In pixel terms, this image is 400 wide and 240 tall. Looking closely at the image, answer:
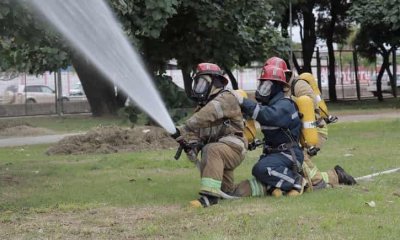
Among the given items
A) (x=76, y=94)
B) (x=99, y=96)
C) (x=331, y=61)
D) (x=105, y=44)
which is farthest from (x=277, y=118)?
(x=76, y=94)

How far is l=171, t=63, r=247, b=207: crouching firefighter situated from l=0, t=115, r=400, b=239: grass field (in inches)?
10.5

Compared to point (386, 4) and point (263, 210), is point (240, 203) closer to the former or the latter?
point (263, 210)

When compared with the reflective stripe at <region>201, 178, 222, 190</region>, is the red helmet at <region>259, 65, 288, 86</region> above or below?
above

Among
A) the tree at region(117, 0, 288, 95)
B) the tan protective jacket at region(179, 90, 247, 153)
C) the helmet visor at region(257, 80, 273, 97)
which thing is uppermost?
the tree at region(117, 0, 288, 95)

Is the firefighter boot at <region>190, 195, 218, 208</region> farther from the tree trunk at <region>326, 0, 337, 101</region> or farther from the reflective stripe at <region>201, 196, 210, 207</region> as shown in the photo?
the tree trunk at <region>326, 0, 337, 101</region>

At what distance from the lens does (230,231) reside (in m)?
5.62

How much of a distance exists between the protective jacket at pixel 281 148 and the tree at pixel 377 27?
13204 mm

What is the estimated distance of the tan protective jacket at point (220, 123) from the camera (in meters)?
6.95

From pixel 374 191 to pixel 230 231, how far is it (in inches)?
94.7

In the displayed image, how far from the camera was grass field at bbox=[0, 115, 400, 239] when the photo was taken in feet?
18.6

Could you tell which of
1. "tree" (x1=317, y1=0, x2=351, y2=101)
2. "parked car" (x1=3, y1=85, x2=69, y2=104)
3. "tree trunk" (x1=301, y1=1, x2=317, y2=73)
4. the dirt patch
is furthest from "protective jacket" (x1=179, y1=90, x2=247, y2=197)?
"tree trunk" (x1=301, y1=1, x2=317, y2=73)

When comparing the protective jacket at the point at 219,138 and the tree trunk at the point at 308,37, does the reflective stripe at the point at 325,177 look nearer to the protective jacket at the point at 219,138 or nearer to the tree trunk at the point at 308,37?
the protective jacket at the point at 219,138

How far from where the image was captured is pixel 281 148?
7.31 meters

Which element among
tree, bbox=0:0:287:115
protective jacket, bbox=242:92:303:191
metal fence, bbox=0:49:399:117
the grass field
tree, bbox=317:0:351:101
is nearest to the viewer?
the grass field
